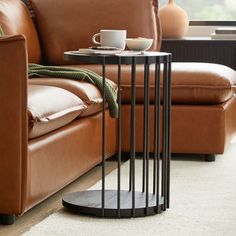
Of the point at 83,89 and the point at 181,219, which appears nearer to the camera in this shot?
the point at 181,219

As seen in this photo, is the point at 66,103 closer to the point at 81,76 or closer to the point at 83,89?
the point at 83,89

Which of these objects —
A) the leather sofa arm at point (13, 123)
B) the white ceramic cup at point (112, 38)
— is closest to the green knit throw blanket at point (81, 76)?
the white ceramic cup at point (112, 38)

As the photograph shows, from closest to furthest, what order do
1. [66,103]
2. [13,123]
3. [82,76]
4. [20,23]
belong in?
[13,123] → [66,103] → [82,76] → [20,23]

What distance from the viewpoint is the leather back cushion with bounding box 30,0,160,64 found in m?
4.44

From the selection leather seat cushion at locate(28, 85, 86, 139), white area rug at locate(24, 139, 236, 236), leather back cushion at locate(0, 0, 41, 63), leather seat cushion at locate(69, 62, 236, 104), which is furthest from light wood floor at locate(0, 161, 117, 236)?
leather back cushion at locate(0, 0, 41, 63)

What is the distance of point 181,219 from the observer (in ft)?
8.99

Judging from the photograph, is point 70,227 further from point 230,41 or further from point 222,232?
point 230,41

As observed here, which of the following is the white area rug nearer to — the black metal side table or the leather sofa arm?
the black metal side table

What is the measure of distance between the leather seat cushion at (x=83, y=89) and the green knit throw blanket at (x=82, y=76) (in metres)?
0.05

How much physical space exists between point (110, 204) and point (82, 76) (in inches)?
36.0

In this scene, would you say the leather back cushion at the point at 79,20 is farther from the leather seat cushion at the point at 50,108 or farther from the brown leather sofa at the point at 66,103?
the leather seat cushion at the point at 50,108

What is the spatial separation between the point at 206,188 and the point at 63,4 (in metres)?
1.68

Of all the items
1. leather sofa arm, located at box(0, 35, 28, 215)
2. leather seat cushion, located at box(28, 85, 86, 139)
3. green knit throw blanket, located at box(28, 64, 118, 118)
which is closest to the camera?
leather sofa arm, located at box(0, 35, 28, 215)

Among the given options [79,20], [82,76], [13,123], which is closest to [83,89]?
[82,76]
